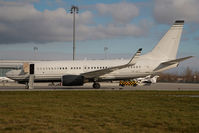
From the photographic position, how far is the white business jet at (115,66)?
29.2 m

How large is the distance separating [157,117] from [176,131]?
7.21 feet

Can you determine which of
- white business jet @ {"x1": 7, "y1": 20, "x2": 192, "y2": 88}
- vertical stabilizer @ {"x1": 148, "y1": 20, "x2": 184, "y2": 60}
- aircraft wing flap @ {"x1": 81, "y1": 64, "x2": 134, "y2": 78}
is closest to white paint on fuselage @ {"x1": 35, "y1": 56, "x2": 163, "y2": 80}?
white business jet @ {"x1": 7, "y1": 20, "x2": 192, "y2": 88}

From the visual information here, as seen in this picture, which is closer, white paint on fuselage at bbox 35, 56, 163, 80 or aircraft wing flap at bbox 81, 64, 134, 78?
aircraft wing flap at bbox 81, 64, 134, 78

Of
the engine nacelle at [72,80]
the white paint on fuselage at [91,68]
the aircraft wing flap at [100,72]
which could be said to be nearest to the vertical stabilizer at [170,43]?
the white paint on fuselage at [91,68]

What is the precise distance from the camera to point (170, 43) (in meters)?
29.5

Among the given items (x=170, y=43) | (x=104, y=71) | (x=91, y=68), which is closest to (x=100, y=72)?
(x=104, y=71)

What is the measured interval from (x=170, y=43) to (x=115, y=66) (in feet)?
23.8

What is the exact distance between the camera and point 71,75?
1116 inches

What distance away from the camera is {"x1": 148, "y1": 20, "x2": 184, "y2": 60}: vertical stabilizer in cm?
2914

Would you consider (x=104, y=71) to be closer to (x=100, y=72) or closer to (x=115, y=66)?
(x=100, y=72)

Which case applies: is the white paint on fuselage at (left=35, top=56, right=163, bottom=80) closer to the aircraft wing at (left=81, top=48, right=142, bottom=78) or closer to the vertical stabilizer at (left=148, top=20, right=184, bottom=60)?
the aircraft wing at (left=81, top=48, right=142, bottom=78)

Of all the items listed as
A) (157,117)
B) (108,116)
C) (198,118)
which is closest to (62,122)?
(108,116)

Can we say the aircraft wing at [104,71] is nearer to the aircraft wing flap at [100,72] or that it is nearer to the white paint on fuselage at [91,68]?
the aircraft wing flap at [100,72]

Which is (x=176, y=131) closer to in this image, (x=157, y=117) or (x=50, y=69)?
(x=157, y=117)
